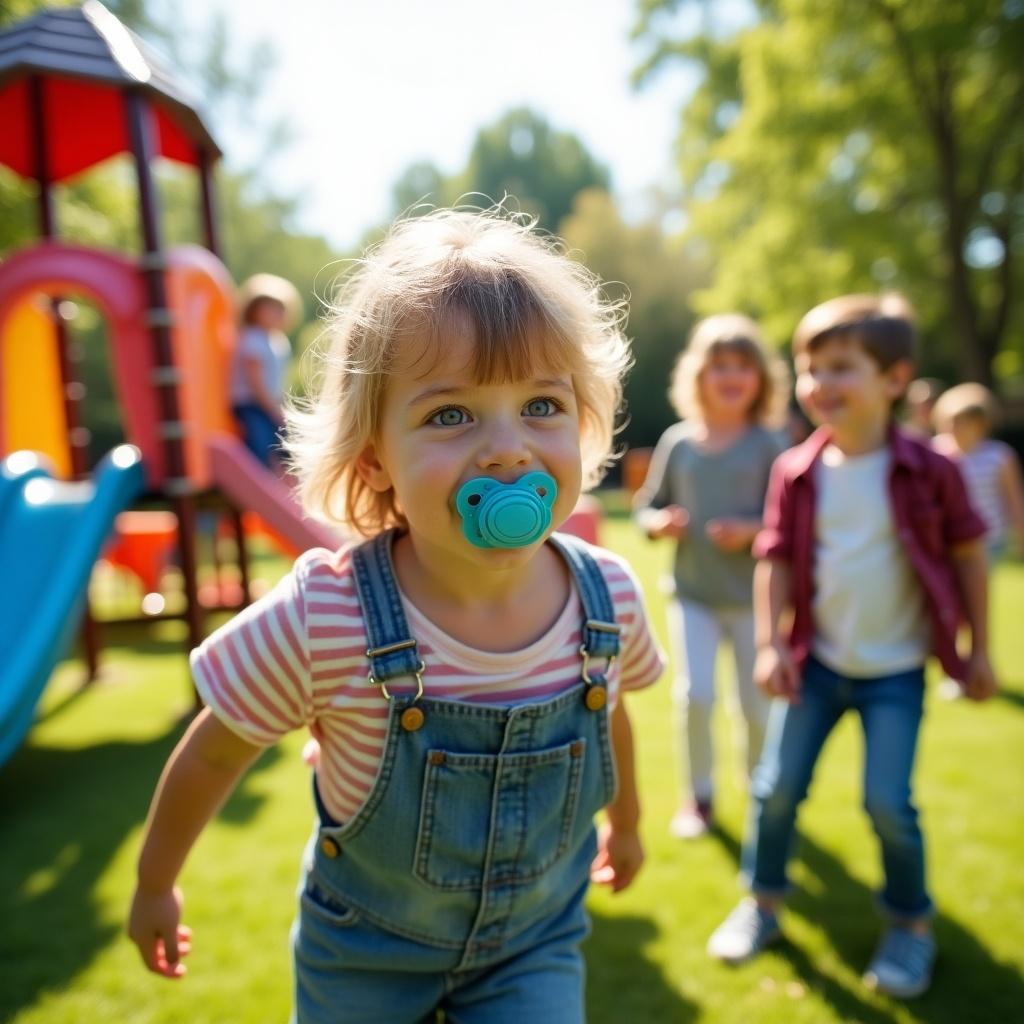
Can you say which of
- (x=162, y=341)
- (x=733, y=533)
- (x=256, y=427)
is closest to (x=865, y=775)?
(x=733, y=533)

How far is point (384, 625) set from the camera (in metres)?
1.50

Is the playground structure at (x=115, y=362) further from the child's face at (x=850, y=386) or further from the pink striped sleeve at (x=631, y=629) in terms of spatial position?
the pink striped sleeve at (x=631, y=629)

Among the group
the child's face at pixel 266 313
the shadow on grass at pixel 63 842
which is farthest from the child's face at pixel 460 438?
the child's face at pixel 266 313

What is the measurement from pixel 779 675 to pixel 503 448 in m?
1.71

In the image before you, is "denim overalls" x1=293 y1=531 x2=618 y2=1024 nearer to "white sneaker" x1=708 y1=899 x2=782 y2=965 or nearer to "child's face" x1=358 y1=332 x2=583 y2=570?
"child's face" x1=358 y1=332 x2=583 y2=570

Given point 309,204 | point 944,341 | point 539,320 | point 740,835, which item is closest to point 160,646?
point 740,835

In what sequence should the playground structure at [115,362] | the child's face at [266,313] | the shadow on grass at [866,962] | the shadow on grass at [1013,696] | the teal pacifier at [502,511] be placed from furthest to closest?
1. the child's face at [266,313]
2. the shadow on grass at [1013,696]
3. the playground structure at [115,362]
4. the shadow on grass at [866,962]
5. the teal pacifier at [502,511]

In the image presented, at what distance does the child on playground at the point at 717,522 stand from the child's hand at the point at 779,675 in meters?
0.90

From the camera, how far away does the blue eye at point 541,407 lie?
151 centimetres

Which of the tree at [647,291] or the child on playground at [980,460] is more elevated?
the tree at [647,291]

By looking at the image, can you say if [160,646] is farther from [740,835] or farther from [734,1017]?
[734,1017]

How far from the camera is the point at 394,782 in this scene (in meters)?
1.50

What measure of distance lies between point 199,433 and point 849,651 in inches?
164

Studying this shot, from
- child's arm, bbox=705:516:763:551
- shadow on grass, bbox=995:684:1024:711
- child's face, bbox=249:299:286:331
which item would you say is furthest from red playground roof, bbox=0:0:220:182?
shadow on grass, bbox=995:684:1024:711
